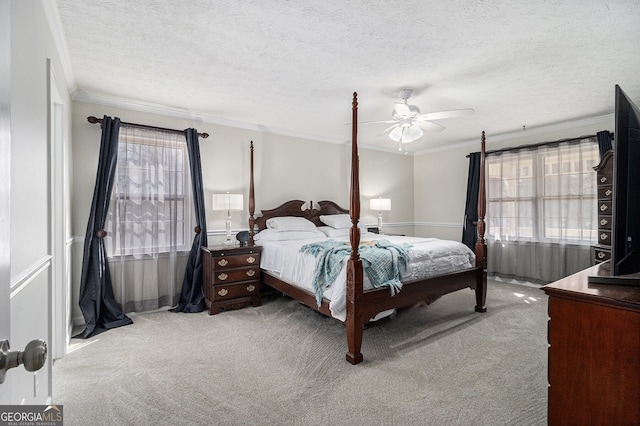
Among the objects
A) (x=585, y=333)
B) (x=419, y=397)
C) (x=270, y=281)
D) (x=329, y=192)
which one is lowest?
(x=419, y=397)

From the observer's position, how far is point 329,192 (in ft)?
17.5

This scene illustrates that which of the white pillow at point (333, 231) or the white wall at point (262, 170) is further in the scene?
the white pillow at point (333, 231)

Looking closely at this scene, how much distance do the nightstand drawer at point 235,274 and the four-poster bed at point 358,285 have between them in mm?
148

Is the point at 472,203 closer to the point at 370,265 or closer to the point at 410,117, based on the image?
the point at 410,117

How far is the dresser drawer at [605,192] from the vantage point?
366 centimetres

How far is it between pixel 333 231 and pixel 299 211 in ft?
2.08

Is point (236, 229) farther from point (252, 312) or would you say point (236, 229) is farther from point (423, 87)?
point (423, 87)

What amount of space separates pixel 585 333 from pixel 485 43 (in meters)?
2.09

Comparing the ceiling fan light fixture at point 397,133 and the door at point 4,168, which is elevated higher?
the ceiling fan light fixture at point 397,133

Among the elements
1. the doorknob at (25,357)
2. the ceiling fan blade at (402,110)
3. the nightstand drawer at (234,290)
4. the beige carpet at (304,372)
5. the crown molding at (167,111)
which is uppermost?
the crown molding at (167,111)

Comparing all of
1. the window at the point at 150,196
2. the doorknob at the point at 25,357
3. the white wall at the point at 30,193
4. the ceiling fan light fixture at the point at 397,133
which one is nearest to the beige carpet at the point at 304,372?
the white wall at the point at 30,193

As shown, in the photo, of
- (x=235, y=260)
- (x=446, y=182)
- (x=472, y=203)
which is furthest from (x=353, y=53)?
(x=446, y=182)

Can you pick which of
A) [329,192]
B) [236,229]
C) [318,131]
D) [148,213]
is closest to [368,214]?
[329,192]

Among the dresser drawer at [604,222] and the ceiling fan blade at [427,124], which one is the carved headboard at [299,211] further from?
the dresser drawer at [604,222]
